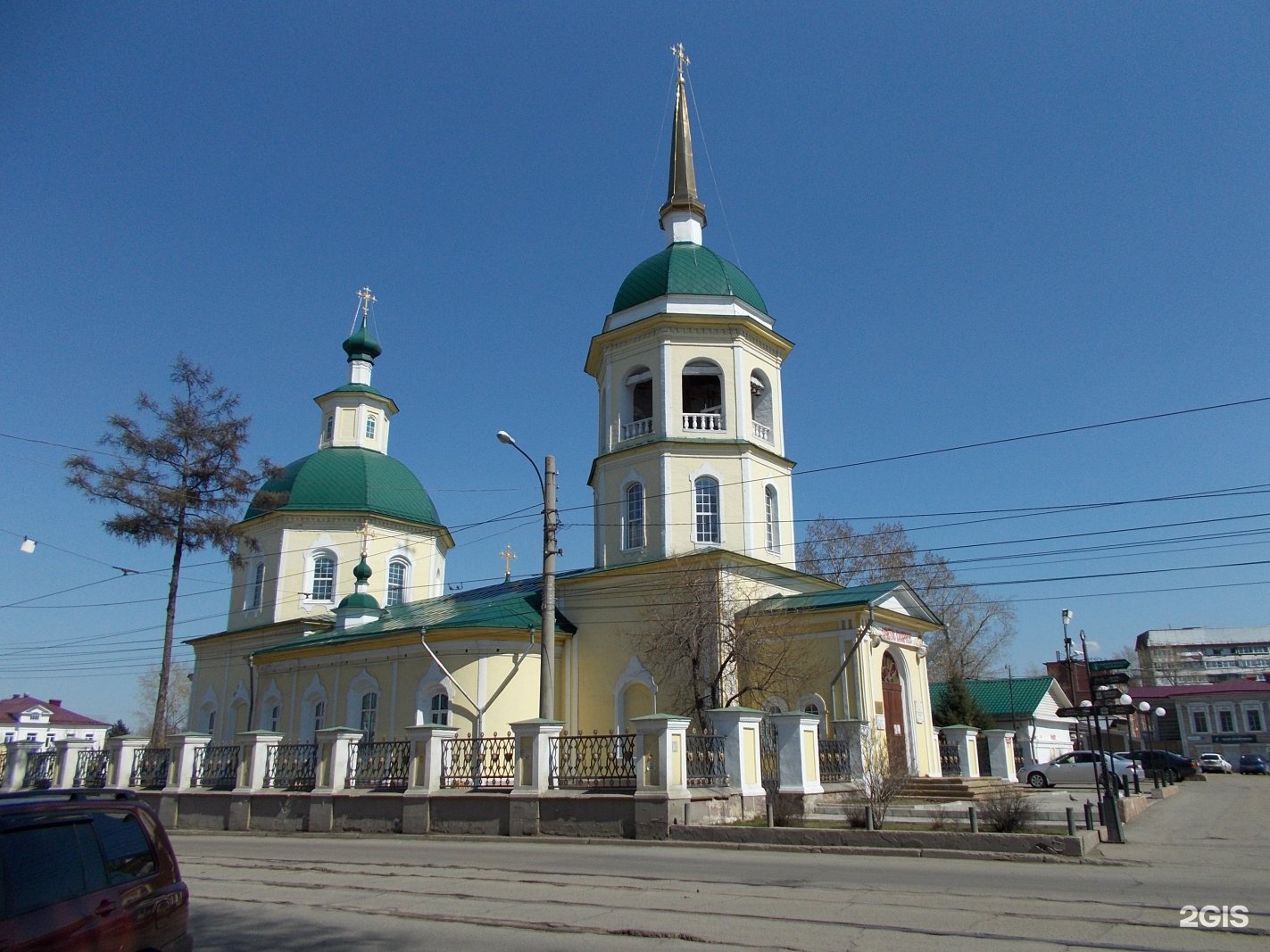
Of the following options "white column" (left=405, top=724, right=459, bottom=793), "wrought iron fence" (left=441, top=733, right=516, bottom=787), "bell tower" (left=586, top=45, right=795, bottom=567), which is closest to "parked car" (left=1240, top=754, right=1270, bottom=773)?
"bell tower" (left=586, top=45, right=795, bottom=567)

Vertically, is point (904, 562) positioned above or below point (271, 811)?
above

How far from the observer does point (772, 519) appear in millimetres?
26125

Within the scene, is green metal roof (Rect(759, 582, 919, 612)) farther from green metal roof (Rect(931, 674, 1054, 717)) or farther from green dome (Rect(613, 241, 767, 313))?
green metal roof (Rect(931, 674, 1054, 717))

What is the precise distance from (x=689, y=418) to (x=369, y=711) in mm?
12635

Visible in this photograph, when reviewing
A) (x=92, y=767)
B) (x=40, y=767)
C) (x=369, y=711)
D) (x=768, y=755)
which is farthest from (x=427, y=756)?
(x=40, y=767)

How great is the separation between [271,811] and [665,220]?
20.0 metres

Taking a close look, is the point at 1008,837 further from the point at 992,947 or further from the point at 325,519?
the point at 325,519

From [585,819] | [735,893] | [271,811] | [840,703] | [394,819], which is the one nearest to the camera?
[735,893]

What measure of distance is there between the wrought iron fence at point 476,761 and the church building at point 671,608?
15.7 feet

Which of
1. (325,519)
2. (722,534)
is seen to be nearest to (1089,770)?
(722,534)

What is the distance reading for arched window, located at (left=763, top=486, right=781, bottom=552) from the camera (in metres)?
25.9

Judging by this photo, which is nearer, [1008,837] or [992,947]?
[992,947]

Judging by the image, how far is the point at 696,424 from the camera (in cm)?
2622

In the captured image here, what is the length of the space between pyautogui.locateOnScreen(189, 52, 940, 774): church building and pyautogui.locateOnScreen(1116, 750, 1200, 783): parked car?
Answer: 14175mm
